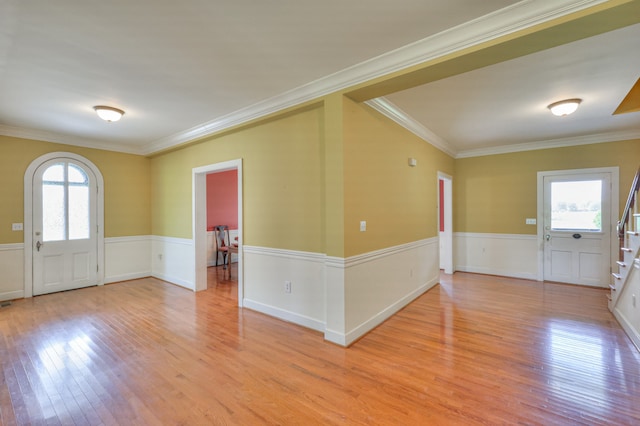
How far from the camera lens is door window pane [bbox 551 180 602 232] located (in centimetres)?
499

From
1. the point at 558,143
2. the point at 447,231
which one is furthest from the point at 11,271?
the point at 558,143

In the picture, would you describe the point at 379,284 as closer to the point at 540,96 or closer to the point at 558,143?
the point at 540,96

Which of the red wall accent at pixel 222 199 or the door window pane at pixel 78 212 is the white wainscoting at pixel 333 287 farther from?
the red wall accent at pixel 222 199

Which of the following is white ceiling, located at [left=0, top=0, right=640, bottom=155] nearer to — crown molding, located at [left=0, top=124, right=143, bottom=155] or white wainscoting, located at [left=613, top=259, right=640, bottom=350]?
crown molding, located at [left=0, top=124, right=143, bottom=155]

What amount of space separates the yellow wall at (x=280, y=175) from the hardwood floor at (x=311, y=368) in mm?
1118

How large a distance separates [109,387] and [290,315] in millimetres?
1826

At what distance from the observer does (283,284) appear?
3.61 meters

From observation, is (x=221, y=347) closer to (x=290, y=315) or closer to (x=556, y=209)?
(x=290, y=315)

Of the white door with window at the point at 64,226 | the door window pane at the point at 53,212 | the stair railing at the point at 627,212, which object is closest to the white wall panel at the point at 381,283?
the stair railing at the point at 627,212

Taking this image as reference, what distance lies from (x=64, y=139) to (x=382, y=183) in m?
5.52

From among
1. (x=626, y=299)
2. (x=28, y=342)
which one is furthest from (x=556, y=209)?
(x=28, y=342)

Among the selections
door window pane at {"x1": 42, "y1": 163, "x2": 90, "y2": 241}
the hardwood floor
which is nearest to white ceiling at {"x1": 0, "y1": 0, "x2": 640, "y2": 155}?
door window pane at {"x1": 42, "y1": 163, "x2": 90, "y2": 241}

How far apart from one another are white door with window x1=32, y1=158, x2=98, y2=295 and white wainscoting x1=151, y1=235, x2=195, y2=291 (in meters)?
0.98

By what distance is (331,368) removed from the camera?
8.20 feet
